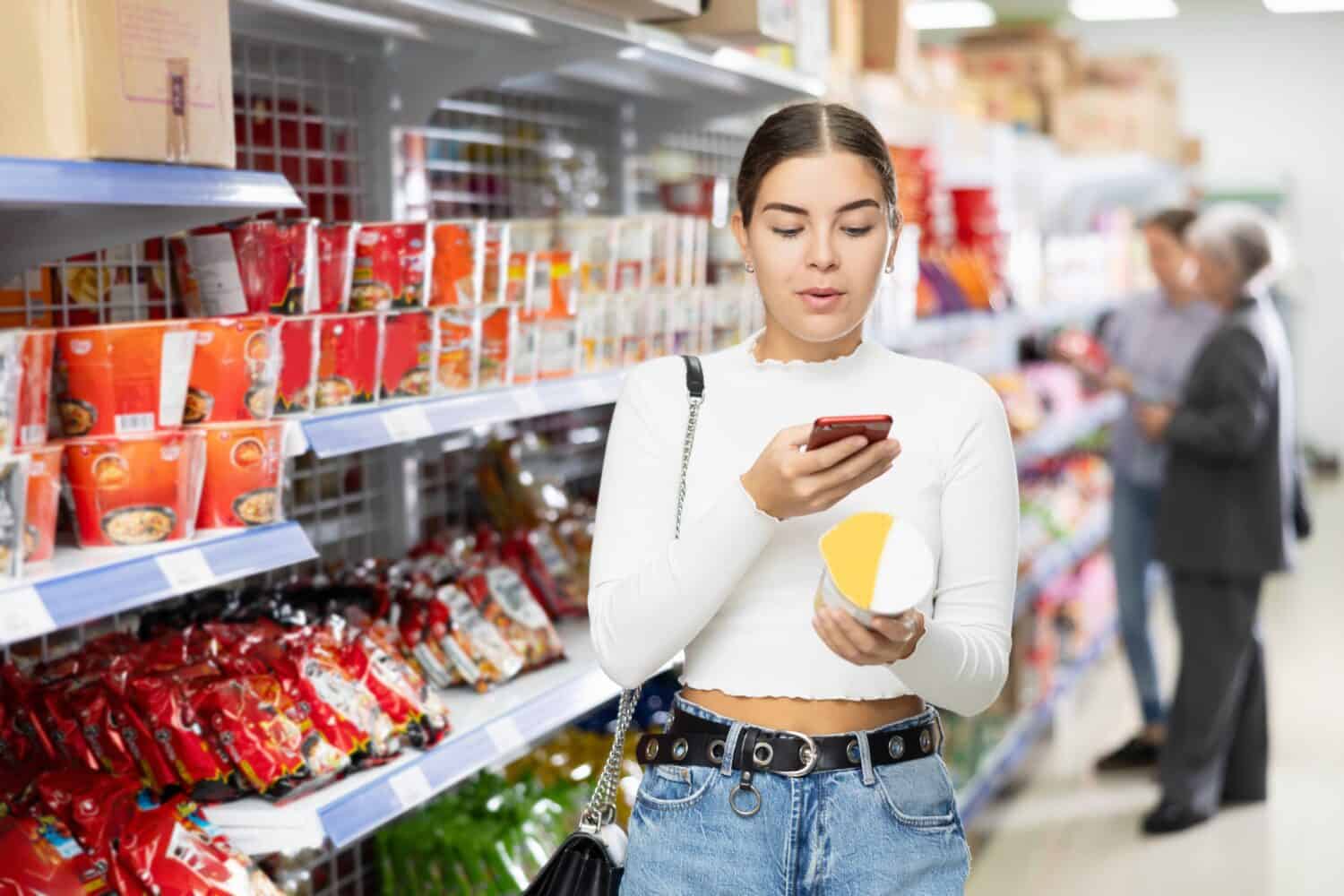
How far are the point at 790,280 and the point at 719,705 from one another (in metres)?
0.48

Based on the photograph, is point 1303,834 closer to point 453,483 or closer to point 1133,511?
point 1133,511

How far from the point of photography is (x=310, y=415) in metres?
2.01

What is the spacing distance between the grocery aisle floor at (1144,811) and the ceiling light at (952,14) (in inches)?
229

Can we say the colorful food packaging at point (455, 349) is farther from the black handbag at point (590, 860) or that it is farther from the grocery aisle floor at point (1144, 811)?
the grocery aisle floor at point (1144, 811)

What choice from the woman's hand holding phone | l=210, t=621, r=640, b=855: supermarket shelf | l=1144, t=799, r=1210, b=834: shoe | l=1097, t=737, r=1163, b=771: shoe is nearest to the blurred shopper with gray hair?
l=1144, t=799, r=1210, b=834: shoe

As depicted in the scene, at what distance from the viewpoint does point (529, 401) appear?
244cm

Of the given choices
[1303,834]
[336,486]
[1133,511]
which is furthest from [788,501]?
[1133,511]

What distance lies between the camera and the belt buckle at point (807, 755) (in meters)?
1.67

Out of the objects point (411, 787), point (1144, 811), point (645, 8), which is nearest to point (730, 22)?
point (645, 8)

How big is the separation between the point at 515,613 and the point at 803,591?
3.59ft

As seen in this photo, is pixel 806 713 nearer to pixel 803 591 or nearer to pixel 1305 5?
pixel 803 591

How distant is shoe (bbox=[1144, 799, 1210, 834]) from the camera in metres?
4.85

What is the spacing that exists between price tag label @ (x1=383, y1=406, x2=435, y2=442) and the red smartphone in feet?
2.58

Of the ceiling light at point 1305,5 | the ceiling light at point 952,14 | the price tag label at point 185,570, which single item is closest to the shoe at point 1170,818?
the price tag label at point 185,570
